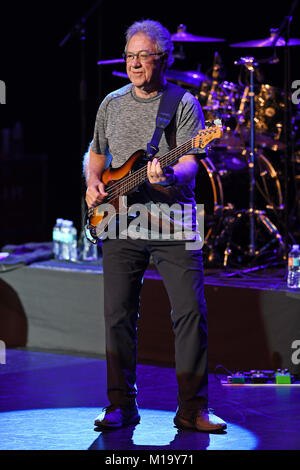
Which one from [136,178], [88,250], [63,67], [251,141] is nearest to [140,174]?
[136,178]

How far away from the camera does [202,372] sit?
165 inches

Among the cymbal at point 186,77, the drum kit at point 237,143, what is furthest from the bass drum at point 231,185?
the cymbal at point 186,77

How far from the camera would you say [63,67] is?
940 cm

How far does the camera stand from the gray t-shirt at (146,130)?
4.18m

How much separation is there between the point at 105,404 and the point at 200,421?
2.90ft

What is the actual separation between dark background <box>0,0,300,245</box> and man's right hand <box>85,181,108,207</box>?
3.59 meters

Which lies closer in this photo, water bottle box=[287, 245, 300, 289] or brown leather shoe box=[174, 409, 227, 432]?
brown leather shoe box=[174, 409, 227, 432]

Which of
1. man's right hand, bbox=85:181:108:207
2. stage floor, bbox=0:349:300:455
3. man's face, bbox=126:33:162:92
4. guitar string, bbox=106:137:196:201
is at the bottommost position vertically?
stage floor, bbox=0:349:300:455

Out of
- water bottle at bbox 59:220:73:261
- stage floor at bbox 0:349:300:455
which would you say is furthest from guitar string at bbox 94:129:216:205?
water bottle at bbox 59:220:73:261

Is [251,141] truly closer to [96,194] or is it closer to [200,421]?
A: [96,194]

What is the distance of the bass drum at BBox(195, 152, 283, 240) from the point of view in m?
7.49

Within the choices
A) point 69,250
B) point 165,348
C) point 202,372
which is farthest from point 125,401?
point 69,250

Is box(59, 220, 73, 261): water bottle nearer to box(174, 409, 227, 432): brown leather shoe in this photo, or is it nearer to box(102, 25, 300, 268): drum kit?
box(102, 25, 300, 268): drum kit

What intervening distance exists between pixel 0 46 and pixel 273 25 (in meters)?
3.59
